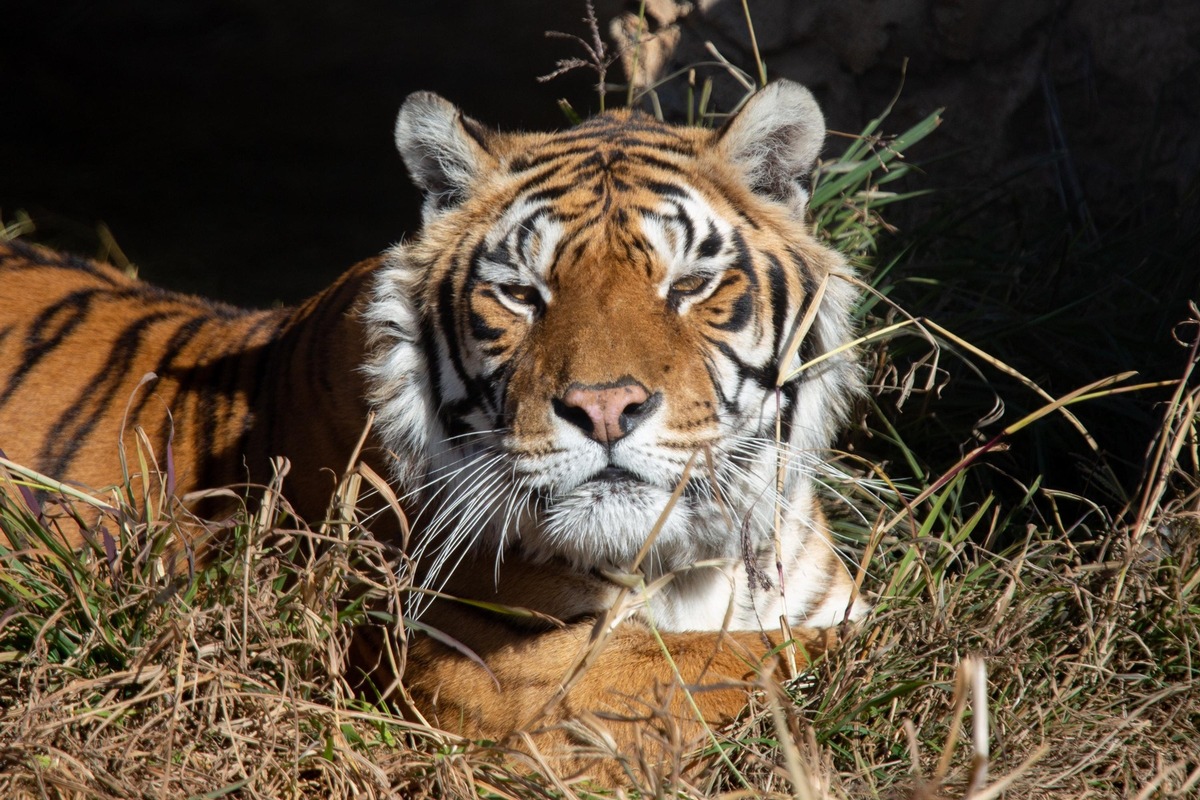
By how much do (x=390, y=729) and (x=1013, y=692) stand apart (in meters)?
0.95

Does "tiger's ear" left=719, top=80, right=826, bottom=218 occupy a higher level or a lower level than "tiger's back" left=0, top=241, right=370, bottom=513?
higher

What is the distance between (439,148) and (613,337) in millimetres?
541

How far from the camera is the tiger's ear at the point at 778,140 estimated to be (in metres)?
1.83

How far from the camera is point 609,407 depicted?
152 centimetres

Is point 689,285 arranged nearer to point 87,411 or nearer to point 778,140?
point 778,140

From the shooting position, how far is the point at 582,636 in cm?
175

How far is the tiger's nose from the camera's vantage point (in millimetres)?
1519

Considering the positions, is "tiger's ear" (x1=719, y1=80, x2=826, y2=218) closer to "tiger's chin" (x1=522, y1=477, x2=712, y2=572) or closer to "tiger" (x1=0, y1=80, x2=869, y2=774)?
"tiger" (x1=0, y1=80, x2=869, y2=774)

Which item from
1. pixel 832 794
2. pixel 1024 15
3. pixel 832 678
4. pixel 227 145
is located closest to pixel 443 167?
pixel 832 678

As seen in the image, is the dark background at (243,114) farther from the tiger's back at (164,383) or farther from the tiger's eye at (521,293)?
the tiger's eye at (521,293)

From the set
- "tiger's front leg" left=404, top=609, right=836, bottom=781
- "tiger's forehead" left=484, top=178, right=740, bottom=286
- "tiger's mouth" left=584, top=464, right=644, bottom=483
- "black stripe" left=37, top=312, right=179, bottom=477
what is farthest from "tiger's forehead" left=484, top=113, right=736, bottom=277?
"black stripe" left=37, top=312, right=179, bottom=477

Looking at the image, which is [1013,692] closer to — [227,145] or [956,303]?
[956,303]

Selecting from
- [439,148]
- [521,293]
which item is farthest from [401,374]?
[439,148]

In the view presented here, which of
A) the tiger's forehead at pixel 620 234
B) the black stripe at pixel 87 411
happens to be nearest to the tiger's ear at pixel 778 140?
the tiger's forehead at pixel 620 234
